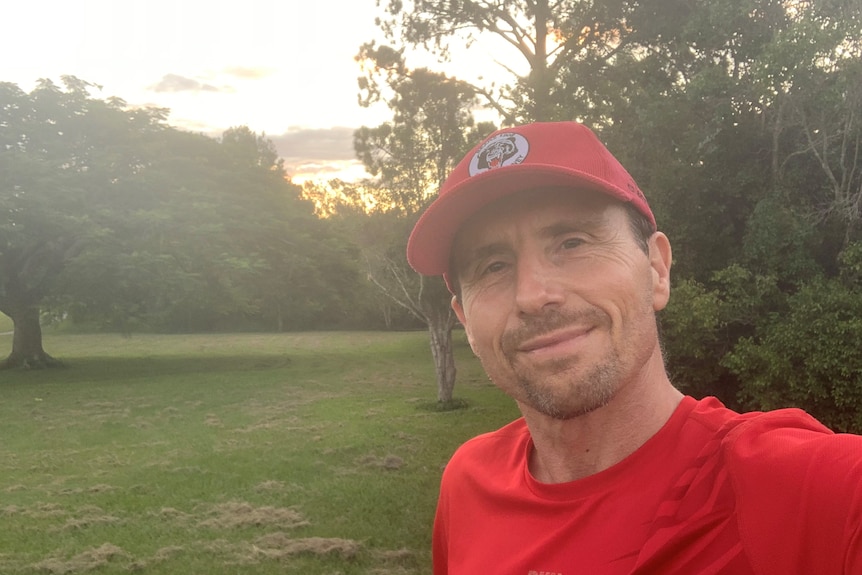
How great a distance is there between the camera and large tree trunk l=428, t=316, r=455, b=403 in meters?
13.0

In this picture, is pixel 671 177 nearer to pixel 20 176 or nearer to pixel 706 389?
pixel 706 389

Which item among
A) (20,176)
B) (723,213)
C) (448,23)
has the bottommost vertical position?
(723,213)

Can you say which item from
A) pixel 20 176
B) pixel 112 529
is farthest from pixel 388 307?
pixel 112 529

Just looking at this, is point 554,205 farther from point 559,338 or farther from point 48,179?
point 48,179

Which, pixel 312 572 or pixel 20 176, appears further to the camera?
pixel 20 176

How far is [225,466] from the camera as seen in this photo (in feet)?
29.9

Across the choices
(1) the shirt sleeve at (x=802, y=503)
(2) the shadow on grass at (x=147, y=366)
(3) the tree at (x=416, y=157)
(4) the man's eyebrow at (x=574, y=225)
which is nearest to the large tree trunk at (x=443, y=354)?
(3) the tree at (x=416, y=157)

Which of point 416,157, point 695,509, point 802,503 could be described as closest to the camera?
point 802,503

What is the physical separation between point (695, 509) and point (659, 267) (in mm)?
554

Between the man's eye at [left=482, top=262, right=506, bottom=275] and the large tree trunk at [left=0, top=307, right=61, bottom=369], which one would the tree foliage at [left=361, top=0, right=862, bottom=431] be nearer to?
the man's eye at [left=482, top=262, right=506, bottom=275]

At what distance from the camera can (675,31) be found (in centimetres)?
1096

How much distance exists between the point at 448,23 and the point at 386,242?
4400 mm

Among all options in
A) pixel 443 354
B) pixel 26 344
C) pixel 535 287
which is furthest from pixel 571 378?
pixel 26 344

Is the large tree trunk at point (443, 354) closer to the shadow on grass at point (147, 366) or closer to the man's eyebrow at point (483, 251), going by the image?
the shadow on grass at point (147, 366)
